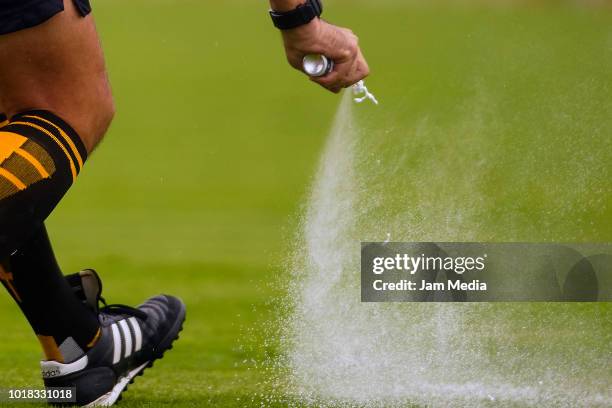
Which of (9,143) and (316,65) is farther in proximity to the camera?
(316,65)

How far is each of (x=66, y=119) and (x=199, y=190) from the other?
5.78 meters

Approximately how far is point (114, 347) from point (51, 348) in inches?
6.0

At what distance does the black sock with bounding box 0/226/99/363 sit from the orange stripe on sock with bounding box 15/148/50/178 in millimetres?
266

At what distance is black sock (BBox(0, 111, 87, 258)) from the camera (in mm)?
2367

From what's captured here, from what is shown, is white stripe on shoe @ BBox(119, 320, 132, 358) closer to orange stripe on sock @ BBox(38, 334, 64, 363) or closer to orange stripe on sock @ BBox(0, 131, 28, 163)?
orange stripe on sock @ BBox(38, 334, 64, 363)

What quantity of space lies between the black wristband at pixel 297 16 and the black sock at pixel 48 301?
2.20ft

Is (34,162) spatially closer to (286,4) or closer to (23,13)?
(23,13)

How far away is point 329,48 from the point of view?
8.40 ft

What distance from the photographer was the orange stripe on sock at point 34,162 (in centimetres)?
239

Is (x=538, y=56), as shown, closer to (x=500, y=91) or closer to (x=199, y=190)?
(x=500, y=91)

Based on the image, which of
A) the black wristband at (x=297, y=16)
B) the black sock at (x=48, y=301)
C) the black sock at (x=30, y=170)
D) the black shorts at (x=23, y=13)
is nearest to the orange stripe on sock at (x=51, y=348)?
the black sock at (x=48, y=301)

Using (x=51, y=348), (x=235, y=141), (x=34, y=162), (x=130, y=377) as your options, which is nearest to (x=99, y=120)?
(x=34, y=162)

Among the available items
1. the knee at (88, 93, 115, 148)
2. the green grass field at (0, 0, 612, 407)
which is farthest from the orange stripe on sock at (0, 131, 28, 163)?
the green grass field at (0, 0, 612, 407)

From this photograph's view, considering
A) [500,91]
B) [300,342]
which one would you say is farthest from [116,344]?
[500,91]
